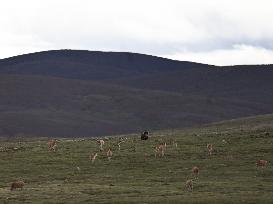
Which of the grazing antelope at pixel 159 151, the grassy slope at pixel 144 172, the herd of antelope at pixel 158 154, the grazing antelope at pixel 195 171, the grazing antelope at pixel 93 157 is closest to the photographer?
the grassy slope at pixel 144 172

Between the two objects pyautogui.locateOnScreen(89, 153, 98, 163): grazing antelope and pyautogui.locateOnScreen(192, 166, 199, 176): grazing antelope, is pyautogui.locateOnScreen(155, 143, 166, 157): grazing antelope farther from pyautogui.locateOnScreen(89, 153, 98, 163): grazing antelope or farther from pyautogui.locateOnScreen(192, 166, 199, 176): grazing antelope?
pyautogui.locateOnScreen(192, 166, 199, 176): grazing antelope

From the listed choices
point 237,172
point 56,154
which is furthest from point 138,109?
point 237,172

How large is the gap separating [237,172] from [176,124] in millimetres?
123284

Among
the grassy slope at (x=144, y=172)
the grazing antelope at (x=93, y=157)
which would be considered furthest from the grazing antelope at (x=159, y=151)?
the grazing antelope at (x=93, y=157)

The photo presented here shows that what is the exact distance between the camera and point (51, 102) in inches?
7692

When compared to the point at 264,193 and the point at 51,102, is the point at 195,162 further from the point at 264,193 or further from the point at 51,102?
the point at 51,102

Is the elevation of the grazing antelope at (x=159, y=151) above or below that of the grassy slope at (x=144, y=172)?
above

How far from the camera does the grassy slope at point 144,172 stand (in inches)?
1454

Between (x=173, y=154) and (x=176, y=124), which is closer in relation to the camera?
(x=173, y=154)

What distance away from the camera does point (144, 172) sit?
47688 mm

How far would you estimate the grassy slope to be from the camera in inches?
1454

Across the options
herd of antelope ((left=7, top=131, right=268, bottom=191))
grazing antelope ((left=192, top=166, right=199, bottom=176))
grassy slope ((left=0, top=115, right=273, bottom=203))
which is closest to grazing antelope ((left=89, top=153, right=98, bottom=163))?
herd of antelope ((left=7, top=131, right=268, bottom=191))

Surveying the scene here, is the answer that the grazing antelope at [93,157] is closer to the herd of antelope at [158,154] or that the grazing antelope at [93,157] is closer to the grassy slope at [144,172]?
the herd of antelope at [158,154]

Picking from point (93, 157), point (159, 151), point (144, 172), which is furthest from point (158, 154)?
point (144, 172)
